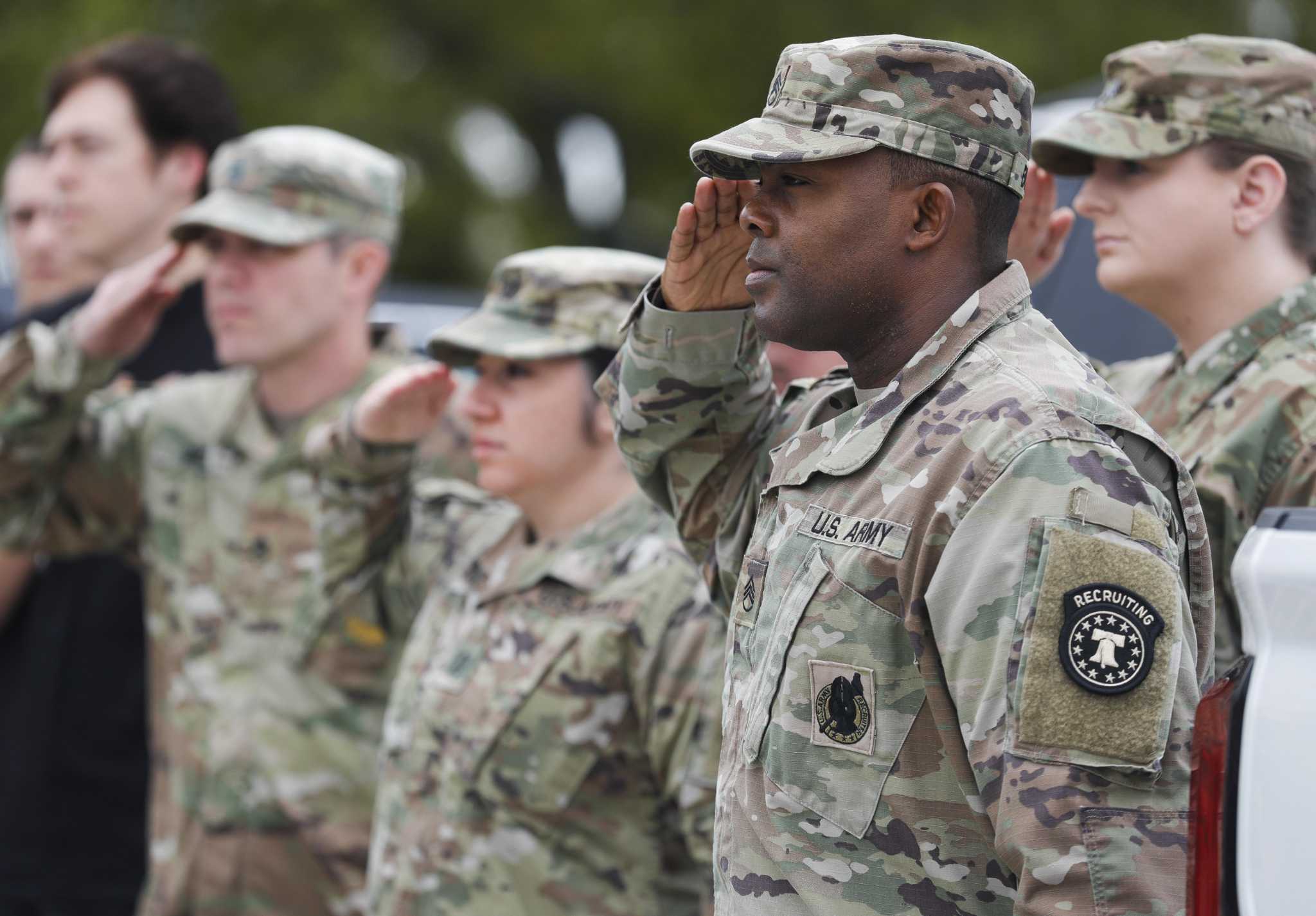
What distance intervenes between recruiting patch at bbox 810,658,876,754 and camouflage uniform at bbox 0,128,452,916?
2.21 metres

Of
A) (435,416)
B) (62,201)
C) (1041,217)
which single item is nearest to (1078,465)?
(1041,217)

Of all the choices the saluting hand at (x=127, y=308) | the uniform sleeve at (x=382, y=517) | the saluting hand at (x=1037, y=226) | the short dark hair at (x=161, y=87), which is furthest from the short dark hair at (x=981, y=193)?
the short dark hair at (x=161, y=87)

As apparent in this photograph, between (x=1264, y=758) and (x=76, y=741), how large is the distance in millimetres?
3912

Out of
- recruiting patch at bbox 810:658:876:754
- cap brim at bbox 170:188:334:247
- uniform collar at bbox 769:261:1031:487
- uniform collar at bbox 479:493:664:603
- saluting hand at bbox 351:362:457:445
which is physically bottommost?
uniform collar at bbox 479:493:664:603

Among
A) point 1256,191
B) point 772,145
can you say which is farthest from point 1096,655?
point 1256,191

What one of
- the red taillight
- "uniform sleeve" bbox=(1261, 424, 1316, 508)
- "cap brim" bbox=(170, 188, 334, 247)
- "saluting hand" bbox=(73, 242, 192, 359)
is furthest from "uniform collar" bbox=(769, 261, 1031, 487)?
"saluting hand" bbox=(73, 242, 192, 359)

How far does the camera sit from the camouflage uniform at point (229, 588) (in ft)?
13.8

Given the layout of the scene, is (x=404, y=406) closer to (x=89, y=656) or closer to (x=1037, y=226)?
(x=1037, y=226)

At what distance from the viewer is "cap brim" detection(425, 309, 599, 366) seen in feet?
11.6

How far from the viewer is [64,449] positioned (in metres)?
4.71

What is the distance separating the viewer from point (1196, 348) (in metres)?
3.07

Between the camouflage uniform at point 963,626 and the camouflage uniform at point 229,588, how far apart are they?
2143mm

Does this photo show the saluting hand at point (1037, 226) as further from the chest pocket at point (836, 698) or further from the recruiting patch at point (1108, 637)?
the recruiting patch at point (1108, 637)

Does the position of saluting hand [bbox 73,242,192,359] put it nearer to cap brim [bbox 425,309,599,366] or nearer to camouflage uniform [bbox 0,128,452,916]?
camouflage uniform [bbox 0,128,452,916]
